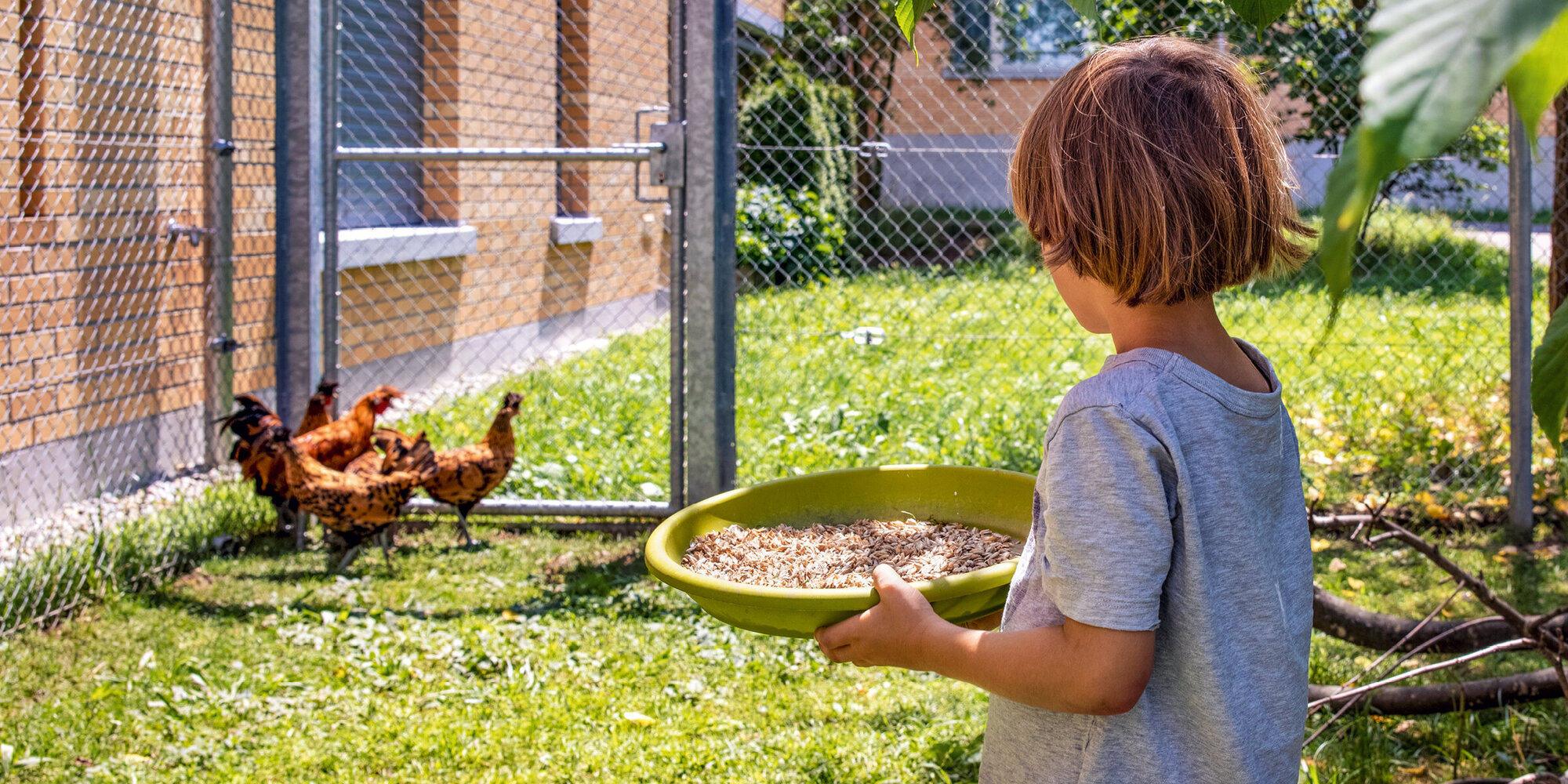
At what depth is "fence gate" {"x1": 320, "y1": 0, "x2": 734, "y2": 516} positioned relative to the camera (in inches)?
179

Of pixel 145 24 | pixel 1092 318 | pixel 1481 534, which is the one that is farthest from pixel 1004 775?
pixel 145 24

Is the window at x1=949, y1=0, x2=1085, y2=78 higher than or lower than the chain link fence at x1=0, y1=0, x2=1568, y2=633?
higher

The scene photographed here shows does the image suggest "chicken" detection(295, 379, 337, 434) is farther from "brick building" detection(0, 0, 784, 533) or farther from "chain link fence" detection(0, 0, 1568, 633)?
"brick building" detection(0, 0, 784, 533)

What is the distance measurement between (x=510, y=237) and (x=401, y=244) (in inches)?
58.0

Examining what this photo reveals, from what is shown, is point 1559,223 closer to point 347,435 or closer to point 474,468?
point 474,468

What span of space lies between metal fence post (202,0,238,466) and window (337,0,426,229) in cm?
165

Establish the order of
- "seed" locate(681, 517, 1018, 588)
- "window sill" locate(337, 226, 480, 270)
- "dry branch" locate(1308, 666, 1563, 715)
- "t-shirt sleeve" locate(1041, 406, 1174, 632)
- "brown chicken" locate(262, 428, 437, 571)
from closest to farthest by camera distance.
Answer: "t-shirt sleeve" locate(1041, 406, 1174, 632) → "seed" locate(681, 517, 1018, 588) → "dry branch" locate(1308, 666, 1563, 715) → "brown chicken" locate(262, 428, 437, 571) → "window sill" locate(337, 226, 480, 270)

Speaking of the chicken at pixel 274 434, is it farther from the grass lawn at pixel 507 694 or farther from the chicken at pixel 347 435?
the grass lawn at pixel 507 694

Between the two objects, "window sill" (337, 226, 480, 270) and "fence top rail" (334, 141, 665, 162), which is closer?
"fence top rail" (334, 141, 665, 162)

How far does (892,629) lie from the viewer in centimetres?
137

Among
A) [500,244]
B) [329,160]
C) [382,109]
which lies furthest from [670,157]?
[500,244]

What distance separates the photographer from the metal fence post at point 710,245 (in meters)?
4.02

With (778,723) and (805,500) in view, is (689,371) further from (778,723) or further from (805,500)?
(805,500)

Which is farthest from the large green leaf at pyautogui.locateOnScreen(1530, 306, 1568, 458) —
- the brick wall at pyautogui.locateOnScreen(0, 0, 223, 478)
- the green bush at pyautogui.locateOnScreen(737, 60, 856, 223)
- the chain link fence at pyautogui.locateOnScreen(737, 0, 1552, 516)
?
the green bush at pyautogui.locateOnScreen(737, 60, 856, 223)
